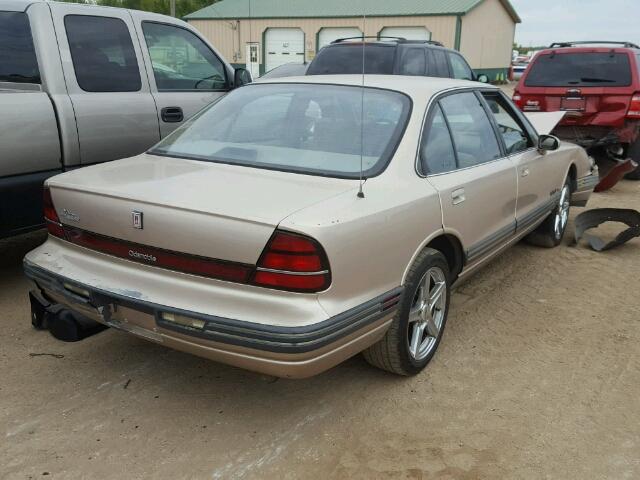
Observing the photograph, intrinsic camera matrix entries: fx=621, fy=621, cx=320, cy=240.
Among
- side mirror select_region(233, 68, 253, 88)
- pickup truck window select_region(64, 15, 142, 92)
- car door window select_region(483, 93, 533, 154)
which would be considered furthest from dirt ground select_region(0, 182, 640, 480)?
side mirror select_region(233, 68, 253, 88)

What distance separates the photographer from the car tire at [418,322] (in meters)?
3.05

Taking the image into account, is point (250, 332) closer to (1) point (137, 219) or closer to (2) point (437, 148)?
(1) point (137, 219)

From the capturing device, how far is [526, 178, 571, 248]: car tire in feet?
18.4

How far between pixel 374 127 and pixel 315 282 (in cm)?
115

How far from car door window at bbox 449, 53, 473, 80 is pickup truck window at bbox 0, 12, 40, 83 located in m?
7.37

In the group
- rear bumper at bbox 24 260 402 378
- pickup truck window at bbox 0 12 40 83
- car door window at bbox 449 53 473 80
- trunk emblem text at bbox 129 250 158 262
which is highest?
pickup truck window at bbox 0 12 40 83

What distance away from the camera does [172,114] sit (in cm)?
522

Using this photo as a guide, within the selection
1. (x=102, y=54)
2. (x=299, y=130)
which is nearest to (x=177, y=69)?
(x=102, y=54)

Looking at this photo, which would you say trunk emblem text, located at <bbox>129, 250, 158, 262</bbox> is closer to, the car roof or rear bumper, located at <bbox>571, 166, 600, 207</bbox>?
the car roof

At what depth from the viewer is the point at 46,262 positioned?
3090 millimetres

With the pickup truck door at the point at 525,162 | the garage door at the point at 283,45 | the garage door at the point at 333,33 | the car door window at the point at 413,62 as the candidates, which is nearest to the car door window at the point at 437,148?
the pickup truck door at the point at 525,162

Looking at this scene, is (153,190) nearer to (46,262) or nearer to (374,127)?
(46,262)

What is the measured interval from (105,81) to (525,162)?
10.5 ft

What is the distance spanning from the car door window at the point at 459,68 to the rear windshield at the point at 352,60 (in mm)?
1657
